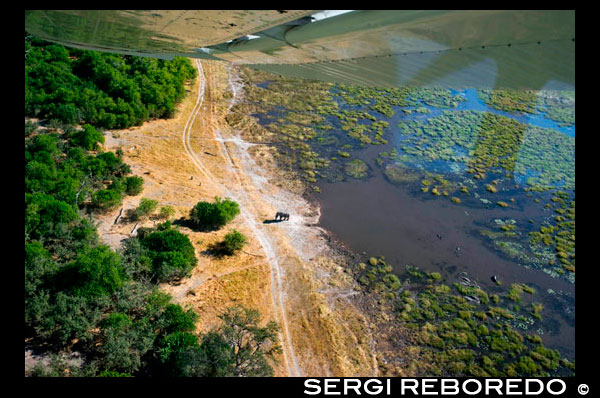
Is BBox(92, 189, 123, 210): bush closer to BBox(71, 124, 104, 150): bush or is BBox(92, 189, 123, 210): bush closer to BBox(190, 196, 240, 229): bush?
BBox(190, 196, 240, 229): bush

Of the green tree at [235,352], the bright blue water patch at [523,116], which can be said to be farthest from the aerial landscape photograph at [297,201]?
the bright blue water patch at [523,116]

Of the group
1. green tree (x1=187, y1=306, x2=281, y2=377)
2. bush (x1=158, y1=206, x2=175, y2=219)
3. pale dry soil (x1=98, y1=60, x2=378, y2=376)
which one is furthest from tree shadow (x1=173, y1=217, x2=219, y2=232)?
green tree (x1=187, y1=306, x2=281, y2=377)

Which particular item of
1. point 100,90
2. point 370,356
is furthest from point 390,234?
point 100,90

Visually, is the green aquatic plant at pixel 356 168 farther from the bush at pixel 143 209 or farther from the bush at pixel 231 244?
the bush at pixel 143 209

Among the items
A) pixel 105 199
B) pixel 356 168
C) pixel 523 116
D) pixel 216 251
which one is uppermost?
pixel 523 116

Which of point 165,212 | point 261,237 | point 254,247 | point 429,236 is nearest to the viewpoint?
point 254,247

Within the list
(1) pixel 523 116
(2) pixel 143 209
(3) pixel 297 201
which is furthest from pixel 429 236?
(1) pixel 523 116

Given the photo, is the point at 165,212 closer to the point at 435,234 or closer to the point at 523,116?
the point at 435,234
